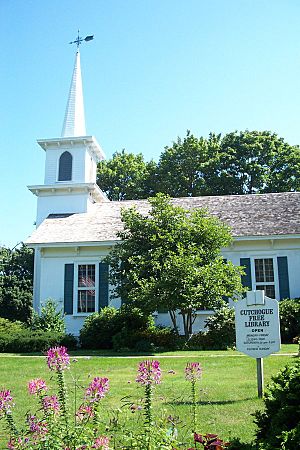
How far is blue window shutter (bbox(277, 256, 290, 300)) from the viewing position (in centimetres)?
2078

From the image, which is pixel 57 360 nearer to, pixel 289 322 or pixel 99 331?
pixel 99 331

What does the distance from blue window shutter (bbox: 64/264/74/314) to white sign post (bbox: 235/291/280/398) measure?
46.3ft

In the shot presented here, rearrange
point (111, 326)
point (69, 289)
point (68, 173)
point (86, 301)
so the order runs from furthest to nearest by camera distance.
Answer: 1. point (68, 173)
2. point (69, 289)
3. point (86, 301)
4. point (111, 326)

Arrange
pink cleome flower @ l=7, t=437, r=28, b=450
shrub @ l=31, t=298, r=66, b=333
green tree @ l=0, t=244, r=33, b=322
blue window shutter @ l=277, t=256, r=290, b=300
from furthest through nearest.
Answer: green tree @ l=0, t=244, r=33, b=322 < blue window shutter @ l=277, t=256, r=290, b=300 < shrub @ l=31, t=298, r=66, b=333 < pink cleome flower @ l=7, t=437, r=28, b=450

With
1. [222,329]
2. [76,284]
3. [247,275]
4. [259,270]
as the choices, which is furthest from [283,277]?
[76,284]

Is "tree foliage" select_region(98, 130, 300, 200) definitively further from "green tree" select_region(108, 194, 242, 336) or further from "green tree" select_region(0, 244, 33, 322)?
"green tree" select_region(108, 194, 242, 336)

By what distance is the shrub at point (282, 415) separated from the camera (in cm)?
396

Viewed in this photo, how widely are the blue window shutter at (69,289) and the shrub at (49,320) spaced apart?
2.13ft

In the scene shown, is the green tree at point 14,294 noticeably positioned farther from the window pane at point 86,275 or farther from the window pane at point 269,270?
the window pane at point 269,270

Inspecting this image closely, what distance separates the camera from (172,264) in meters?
16.9

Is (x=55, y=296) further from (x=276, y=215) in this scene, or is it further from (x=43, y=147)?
(x=276, y=215)

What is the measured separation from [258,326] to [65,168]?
1930 cm

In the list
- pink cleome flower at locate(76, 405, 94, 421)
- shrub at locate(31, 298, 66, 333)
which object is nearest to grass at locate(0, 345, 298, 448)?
pink cleome flower at locate(76, 405, 94, 421)

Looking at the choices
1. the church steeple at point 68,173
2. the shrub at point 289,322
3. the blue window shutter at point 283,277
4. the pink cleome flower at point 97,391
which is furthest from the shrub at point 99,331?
the pink cleome flower at point 97,391
